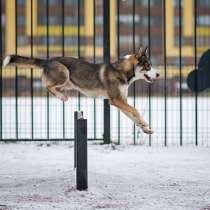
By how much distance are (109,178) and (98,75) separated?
5.46 ft

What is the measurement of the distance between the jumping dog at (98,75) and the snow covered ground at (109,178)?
2.80ft

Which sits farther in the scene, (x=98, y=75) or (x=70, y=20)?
(x=70, y=20)

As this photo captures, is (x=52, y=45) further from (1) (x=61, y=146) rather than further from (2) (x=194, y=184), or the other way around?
(2) (x=194, y=184)

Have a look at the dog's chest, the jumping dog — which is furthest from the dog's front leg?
the dog's chest

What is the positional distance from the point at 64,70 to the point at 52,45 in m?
36.3

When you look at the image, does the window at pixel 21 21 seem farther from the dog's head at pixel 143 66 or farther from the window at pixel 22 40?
the dog's head at pixel 143 66

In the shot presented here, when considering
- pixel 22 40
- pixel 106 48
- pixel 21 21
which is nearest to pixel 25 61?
pixel 106 48

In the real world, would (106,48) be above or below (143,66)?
above

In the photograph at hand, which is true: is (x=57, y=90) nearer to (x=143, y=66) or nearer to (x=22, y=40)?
(x=143, y=66)

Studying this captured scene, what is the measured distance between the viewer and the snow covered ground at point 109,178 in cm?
623

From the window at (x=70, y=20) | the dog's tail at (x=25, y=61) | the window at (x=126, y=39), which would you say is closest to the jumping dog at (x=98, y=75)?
the dog's tail at (x=25, y=61)

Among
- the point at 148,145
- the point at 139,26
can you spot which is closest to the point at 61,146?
the point at 148,145

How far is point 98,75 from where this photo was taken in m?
6.58

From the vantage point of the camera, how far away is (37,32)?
139 feet
